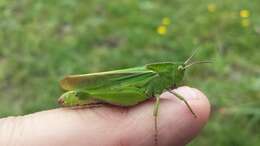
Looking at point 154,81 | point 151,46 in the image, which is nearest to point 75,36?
point 151,46

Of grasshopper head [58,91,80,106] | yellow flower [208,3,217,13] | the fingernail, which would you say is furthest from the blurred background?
grasshopper head [58,91,80,106]

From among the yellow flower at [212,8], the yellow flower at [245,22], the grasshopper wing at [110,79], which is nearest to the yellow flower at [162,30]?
the yellow flower at [212,8]

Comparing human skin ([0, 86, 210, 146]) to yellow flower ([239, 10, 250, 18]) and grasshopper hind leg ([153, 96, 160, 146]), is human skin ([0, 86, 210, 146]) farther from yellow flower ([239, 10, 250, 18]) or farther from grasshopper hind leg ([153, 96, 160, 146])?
yellow flower ([239, 10, 250, 18])

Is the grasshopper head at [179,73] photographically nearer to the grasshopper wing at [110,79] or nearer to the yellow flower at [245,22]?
the grasshopper wing at [110,79]

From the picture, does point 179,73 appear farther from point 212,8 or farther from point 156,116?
point 212,8

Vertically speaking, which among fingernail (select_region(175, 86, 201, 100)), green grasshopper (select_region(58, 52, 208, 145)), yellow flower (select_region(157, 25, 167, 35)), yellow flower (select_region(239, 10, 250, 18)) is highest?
yellow flower (select_region(239, 10, 250, 18))

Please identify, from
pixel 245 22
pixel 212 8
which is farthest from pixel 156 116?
pixel 212 8
